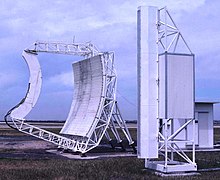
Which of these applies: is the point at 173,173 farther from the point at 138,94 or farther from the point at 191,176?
the point at 138,94

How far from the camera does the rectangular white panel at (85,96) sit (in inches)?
1275

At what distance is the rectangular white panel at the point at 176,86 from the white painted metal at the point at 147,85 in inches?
15.0

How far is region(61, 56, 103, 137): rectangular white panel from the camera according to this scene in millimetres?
32375

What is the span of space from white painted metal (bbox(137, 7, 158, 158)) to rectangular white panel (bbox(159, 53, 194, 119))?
0.38 metres

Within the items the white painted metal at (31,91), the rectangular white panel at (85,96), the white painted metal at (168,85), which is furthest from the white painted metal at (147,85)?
the white painted metal at (31,91)

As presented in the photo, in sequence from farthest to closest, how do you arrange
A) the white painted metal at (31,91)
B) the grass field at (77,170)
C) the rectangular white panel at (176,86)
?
the white painted metal at (31,91), the rectangular white panel at (176,86), the grass field at (77,170)

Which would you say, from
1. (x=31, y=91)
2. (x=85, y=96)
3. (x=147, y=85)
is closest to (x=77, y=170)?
(x=147, y=85)

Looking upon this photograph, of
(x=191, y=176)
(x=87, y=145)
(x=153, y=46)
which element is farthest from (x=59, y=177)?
(x=87, y=145)

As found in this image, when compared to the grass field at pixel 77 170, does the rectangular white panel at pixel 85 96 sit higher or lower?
higher

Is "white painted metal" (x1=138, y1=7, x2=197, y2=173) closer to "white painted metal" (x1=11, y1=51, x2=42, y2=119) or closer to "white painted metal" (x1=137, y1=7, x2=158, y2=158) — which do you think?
"white painted metal" (x1=137, y1=7, x2=158, y2=158)

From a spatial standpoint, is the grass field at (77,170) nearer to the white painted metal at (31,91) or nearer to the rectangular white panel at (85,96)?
the white painted metal at (31,91)

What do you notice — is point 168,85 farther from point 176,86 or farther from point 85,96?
point 85,96

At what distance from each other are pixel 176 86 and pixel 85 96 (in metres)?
13.8

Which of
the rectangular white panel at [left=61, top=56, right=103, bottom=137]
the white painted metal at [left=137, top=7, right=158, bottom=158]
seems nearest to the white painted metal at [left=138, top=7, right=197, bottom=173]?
the white painted metal at [left=137, top=7, right=158, bottom=158]
